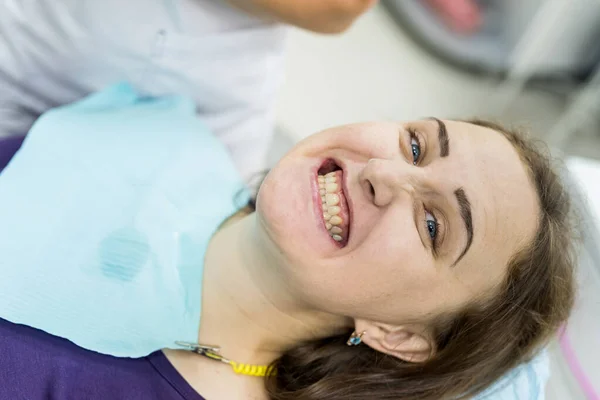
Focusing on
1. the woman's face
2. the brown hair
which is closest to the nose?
the woman's face

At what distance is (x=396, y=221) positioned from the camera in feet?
2.60

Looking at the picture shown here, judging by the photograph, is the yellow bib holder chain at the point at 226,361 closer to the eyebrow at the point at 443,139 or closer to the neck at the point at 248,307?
the neck at the point at 248,307

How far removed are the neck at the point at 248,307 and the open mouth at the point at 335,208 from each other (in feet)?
0.43

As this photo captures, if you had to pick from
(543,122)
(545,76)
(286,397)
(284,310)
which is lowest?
(286,397)

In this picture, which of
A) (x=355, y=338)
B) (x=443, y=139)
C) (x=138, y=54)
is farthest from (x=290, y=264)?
(x=138, y=54)

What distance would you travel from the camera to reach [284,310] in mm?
952

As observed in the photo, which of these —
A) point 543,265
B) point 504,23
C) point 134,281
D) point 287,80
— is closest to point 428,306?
point 543,265

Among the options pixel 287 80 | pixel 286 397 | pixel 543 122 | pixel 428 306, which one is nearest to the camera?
pixel 428 306

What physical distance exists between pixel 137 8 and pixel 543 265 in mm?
835

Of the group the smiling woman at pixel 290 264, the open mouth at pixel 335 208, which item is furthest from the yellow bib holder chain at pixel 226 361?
the open mouth at pixel 335 208

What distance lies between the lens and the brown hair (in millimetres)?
892

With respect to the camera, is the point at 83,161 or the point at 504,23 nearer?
the point at 83,161

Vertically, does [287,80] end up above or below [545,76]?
below

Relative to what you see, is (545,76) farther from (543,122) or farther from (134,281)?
(134,281)
